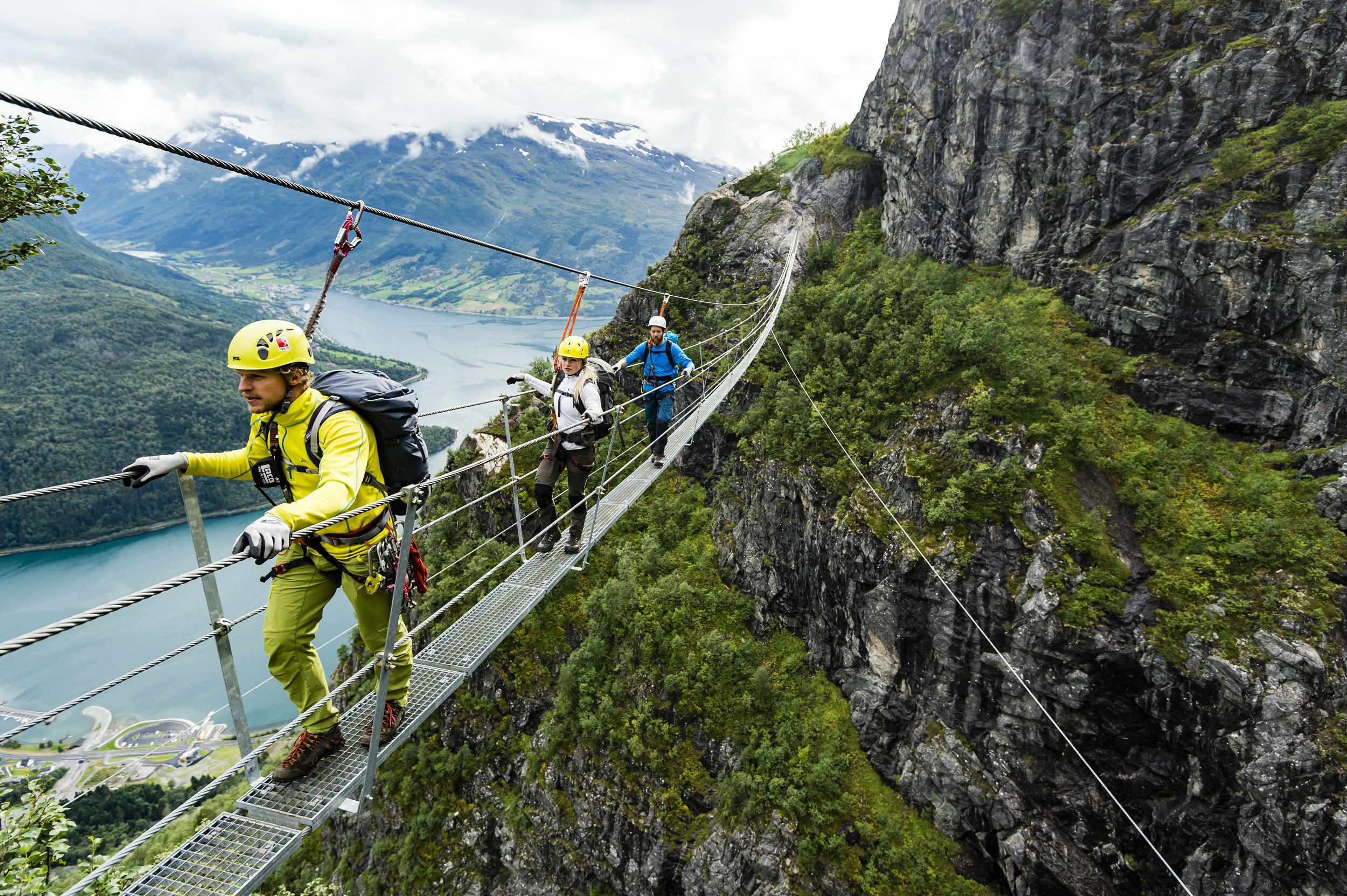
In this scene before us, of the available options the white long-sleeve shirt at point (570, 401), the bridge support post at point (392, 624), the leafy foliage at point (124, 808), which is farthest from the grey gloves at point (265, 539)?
the leafy foliage at point (124, 808)

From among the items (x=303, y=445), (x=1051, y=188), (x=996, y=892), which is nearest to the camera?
(x=303, y=445)

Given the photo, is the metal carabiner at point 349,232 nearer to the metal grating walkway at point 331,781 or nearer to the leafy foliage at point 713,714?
the metal grating walkway at point 331,781

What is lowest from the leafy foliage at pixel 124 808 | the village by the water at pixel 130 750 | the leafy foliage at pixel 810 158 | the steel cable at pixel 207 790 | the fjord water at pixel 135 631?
the leafy foliage at pixel 124 808

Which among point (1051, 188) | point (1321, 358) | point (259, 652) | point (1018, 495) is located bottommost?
point (259, 652)

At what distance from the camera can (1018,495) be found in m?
9.92

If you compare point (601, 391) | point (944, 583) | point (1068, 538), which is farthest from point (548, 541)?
point (1068, 538)

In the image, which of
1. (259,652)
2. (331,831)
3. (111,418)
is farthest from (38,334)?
(331,831)

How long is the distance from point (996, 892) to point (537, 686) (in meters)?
12.5

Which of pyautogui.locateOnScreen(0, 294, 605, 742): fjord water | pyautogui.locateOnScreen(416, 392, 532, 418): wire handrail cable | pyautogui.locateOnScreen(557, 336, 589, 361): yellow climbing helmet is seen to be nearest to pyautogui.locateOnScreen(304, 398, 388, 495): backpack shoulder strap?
pyautogui.locateOnScreen(416, 392, 532, 418): wire handrail cable

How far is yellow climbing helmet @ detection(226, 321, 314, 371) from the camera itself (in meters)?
2.74

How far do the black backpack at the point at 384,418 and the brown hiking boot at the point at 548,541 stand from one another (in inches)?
120

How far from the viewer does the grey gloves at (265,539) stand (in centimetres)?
205

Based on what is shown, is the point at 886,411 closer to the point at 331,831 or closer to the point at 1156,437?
the point at 1156,437

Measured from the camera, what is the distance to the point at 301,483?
3.01 meters
